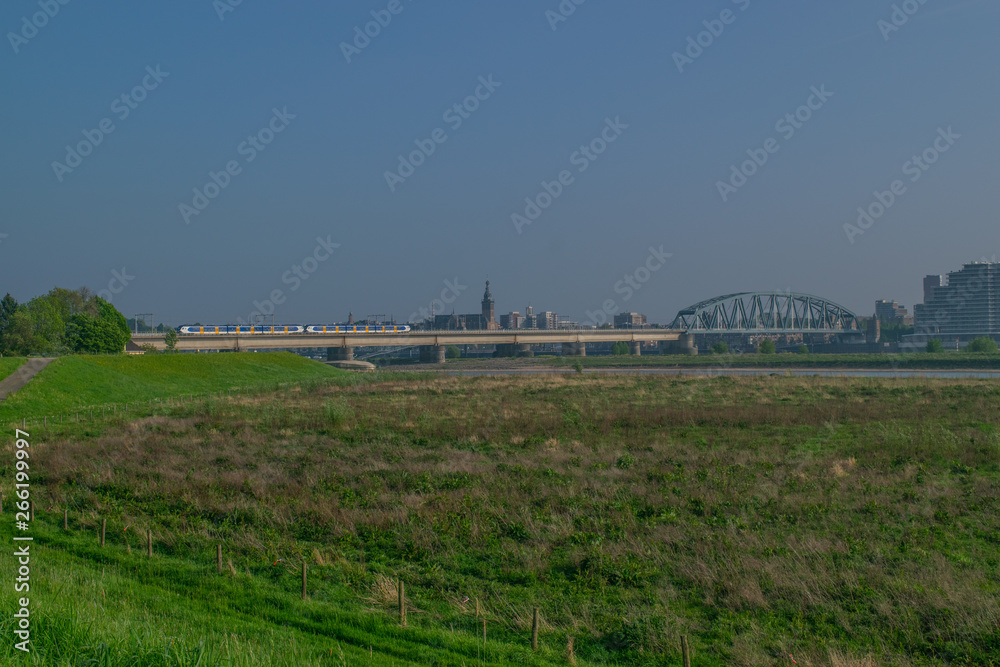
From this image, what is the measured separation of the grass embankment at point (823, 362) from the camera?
386ft

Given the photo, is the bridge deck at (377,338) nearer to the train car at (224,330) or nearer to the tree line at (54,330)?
the train car at (224,330)

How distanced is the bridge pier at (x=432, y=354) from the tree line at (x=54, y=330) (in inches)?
2690

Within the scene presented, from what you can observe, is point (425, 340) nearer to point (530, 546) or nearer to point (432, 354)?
point (432, 354)

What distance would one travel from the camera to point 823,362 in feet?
443

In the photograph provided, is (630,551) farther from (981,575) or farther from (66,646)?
(66,646)

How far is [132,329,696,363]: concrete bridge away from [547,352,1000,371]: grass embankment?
10.3m

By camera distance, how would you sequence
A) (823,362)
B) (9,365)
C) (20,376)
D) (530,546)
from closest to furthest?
(530,546) → (20,376) → (9,365) → (823,362)

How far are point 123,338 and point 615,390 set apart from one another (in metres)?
59.3

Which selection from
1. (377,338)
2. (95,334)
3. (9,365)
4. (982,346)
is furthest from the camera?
(982,346)

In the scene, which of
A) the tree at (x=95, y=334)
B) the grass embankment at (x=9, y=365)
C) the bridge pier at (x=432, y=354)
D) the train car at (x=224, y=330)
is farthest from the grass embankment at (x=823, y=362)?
the grass embankment at (x=9, y=365)

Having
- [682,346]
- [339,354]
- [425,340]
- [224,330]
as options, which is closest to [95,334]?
[224,330]

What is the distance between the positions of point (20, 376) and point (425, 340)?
89921mm

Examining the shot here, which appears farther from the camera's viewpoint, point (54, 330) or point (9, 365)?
point (54, 330)

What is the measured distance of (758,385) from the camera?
64.0 metres
